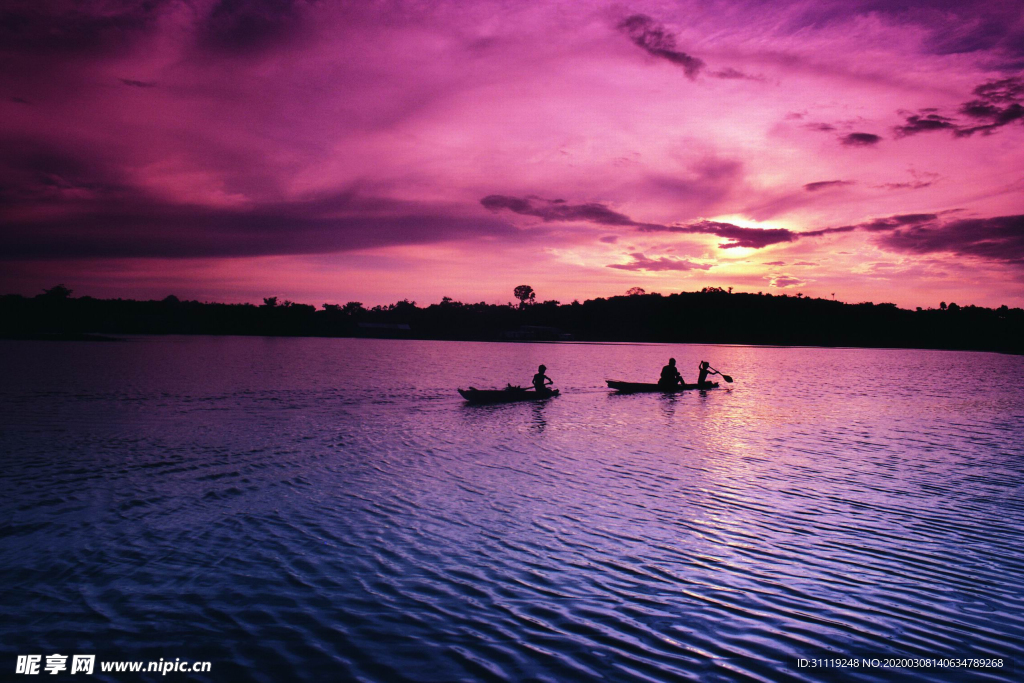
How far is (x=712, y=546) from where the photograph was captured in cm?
1076

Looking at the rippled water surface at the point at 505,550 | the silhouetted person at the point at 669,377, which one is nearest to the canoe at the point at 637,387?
the silhouetted person at the point at 669,377

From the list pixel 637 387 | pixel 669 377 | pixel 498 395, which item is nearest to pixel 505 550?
pixel 498 395

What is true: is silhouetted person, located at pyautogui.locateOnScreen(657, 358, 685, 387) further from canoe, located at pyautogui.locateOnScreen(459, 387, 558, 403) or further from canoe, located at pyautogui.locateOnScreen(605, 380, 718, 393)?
canoe, located at pyautogui.locateOnScreen(459, 387, 558, 403)

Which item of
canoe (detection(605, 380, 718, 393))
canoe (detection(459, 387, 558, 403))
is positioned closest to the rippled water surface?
canoe (detection(459, 387, 558, 403))

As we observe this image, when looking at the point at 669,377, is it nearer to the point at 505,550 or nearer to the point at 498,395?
the point at 498,395

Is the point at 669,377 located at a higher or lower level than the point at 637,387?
higher

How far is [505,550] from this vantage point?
10.5 m

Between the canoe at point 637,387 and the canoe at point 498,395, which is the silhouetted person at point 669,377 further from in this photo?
the canoe at point 498,395

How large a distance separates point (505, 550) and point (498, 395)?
2511 cm

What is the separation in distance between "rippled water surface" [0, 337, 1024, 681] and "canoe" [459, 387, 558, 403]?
33.4ft

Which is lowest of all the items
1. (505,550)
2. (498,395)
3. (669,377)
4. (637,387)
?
(505,550)

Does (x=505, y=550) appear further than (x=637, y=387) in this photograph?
No

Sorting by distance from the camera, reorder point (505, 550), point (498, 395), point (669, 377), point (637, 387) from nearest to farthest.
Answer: point (505, 550), point (498, 395), point (637, 387), point (669, 377)

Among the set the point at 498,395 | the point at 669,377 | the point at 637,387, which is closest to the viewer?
the point at 498,395
